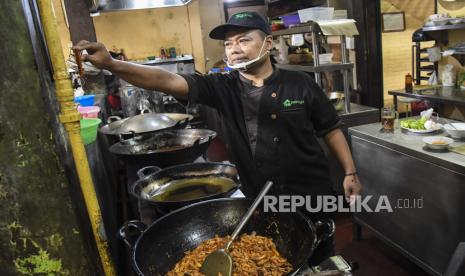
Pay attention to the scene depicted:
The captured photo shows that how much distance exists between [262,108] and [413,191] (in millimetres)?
1637

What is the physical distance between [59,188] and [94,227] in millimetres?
201

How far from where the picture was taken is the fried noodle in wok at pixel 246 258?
54.1 inches

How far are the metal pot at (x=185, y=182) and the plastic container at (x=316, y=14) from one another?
120 inches

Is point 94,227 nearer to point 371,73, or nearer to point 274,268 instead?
point 274,268

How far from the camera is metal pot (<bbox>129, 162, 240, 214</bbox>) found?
2.05 metres

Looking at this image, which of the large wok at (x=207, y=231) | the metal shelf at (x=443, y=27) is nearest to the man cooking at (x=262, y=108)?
the large wok at (x=207, y=231)

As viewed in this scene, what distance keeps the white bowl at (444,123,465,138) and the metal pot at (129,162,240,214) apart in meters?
1.97

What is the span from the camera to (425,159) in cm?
284

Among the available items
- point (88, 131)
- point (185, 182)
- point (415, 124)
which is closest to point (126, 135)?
point (88, 131)

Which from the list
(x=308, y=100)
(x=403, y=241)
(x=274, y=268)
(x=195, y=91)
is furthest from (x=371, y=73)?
(x=274, y=268)

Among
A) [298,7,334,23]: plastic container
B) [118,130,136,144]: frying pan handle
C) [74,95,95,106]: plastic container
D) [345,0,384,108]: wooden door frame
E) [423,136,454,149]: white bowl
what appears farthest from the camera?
[345,0,384,108]: wooden door frame

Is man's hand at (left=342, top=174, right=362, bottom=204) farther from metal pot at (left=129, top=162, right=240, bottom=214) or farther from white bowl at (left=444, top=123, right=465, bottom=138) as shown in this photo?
white bowl at (left=444, top=123, right=465, bottom=138)

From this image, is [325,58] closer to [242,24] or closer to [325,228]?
[242,24]

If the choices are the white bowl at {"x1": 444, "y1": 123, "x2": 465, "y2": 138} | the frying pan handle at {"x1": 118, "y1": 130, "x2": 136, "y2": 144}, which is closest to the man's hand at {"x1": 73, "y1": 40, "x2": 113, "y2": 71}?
the frying pan handle at {"x1": 118, "y1": 130, "x2": 136, "y2": 144}
